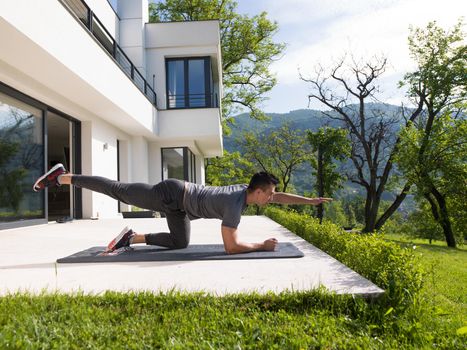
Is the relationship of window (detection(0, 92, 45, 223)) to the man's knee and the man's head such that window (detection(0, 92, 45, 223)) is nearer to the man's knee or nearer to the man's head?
the man's knee

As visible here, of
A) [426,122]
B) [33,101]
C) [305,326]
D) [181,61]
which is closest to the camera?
[305,326]

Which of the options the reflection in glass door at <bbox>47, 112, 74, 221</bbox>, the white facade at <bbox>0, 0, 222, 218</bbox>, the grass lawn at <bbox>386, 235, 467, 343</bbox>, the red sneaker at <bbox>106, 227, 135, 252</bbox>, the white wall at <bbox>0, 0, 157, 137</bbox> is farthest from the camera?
the reflection in glass door at <bbox>47, 112, 74, 221</bbox>

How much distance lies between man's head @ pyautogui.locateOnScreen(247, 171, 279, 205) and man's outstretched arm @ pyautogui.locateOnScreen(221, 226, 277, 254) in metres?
0.37

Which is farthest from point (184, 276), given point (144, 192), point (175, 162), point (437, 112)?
point (437, 112)

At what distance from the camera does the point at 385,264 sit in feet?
9.26

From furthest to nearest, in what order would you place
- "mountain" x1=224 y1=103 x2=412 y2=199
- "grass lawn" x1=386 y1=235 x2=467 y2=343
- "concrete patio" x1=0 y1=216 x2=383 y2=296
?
"mountain" x1=224 y1=103 x2=412 y2=199 < "concrete patio" x1=0 y1=216 x2=383 y2=296 < "grass lawn" x1=386 y1=235 x2=467 y2=343

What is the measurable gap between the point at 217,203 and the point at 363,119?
59.7ft

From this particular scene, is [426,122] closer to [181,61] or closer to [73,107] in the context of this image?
[181,61]

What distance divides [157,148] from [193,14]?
11.5 metres

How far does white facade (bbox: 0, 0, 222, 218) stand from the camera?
539cm

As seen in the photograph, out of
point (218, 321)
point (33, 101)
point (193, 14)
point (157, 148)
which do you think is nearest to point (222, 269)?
point (218, 321)

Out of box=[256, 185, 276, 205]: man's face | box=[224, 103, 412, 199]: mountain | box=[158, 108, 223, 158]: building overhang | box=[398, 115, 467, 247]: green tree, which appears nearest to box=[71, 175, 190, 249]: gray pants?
box=[256, 185, 276, 205]: man's face

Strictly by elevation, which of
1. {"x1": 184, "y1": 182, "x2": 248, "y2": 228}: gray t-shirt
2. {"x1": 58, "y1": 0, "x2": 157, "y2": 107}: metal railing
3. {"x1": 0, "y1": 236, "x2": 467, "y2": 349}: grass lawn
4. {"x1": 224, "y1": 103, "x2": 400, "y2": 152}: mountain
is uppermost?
{"x1": 224, "y1": 103, "x2": 400, "y2": 152}: mountain

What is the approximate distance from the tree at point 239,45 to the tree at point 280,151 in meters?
3.89
